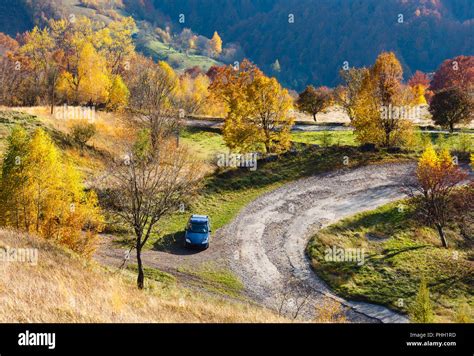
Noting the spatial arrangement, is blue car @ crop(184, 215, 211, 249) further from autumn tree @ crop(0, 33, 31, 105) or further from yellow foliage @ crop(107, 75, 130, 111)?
autumn tree @ crop(0, 33, 31, 105)

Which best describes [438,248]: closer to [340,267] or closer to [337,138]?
[340,267]

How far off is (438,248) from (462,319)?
2250 cm

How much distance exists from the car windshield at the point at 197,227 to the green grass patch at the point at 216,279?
3.44 metres

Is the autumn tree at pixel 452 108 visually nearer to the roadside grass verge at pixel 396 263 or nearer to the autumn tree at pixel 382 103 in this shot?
the autumn tree at pixel 382 103

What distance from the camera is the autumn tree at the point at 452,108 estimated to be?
6216 centimetres

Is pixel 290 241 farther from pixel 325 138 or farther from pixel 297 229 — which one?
pixel 325 138

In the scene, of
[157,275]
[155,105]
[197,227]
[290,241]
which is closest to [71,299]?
[157,275]

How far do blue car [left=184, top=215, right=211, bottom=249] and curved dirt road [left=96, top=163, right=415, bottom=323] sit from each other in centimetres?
71

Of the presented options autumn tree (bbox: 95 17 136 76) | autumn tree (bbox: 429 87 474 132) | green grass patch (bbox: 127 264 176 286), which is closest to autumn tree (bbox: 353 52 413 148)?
autumn tree (bbox: 429 87 474 132)

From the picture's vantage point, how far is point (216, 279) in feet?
101

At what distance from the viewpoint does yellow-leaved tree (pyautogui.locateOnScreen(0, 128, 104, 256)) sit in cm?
2830
